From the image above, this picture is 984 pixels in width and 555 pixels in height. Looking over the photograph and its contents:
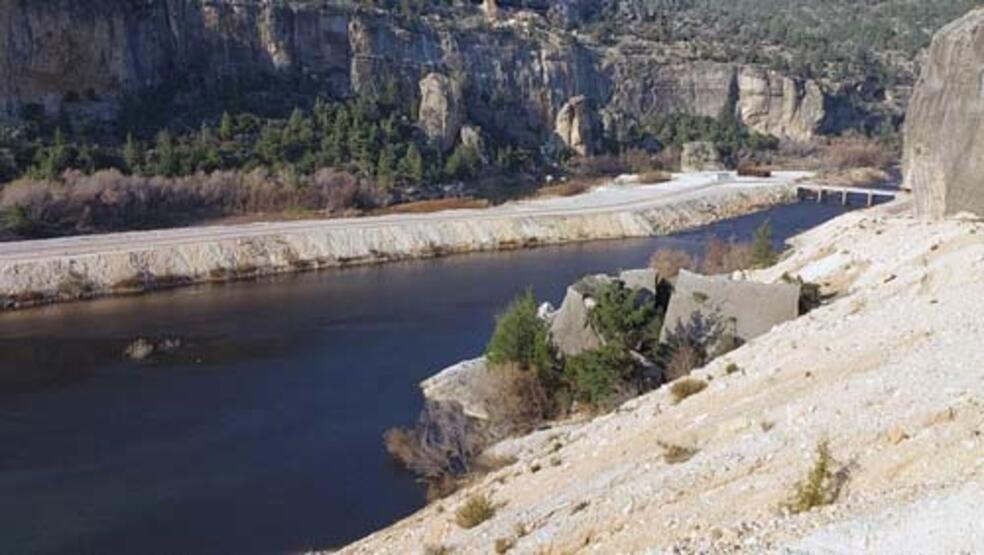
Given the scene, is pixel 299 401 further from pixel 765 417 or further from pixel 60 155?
pixel 60 155

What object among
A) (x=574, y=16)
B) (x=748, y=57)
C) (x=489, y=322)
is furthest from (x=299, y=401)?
(x=574, y=16)

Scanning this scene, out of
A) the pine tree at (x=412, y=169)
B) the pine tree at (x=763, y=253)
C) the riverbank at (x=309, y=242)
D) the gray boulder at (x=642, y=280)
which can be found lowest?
the riverbank at (x=309, y=242)

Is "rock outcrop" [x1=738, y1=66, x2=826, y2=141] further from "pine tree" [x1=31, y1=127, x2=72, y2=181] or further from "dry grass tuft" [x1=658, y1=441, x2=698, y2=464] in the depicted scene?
"dry grass tuft" [x1=658, y1=441, x2=698, y2=464]

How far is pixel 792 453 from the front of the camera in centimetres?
1516

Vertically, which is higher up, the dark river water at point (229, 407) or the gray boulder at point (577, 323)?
the gray boulder at point (577, 323)

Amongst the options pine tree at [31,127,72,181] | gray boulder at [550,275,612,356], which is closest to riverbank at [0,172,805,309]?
pine tree at [31,127,72,181]

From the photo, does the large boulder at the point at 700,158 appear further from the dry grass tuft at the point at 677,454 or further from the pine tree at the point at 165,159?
the dry grass tuft at the point at 677,454

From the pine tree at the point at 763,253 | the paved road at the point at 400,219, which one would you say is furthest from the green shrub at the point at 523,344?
the paved road at the point at 400,219

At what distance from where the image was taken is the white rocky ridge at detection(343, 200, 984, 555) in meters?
12.2

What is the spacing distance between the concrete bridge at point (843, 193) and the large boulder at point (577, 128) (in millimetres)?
28256

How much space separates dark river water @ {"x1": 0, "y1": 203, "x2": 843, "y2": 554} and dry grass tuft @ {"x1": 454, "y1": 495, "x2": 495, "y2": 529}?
589cm

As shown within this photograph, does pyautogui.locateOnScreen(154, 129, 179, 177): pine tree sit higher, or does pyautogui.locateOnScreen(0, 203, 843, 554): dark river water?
pyautogui.locateOnScreen(154, 129, 179, 177): pine tree

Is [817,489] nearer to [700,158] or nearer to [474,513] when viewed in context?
[474,513]

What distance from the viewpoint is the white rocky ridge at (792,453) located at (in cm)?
1220
